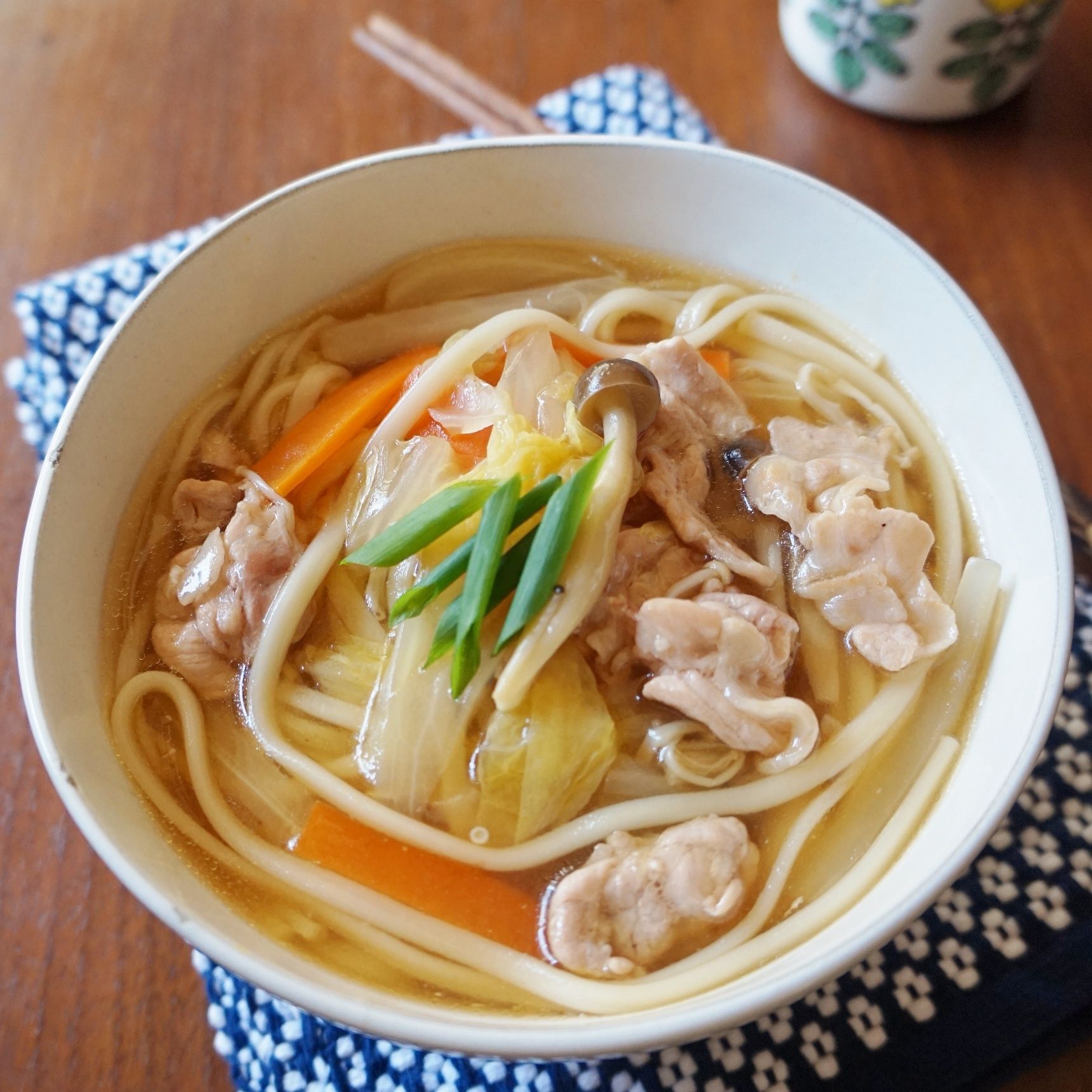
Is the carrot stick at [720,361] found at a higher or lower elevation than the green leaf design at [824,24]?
lower

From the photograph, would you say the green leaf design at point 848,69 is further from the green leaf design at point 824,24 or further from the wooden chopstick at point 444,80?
the wooden chopstick at point 444,80

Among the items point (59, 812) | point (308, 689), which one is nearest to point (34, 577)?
point (308, 689)

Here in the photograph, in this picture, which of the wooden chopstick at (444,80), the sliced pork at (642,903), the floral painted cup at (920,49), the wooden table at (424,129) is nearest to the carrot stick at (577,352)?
the wooden chopstick at (444,80)

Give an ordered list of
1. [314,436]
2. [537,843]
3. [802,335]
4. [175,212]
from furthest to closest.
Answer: [175,212] < [802,335] < [314,436] < [537,843]

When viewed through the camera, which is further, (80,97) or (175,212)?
(80,97)

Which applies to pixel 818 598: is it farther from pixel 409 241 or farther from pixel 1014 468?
pixel 409 241

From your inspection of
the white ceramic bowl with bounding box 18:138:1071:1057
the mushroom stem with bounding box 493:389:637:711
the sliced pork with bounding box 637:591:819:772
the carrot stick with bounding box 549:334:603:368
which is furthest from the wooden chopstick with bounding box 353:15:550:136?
the sliced pork with bounding box 637:591:819:772

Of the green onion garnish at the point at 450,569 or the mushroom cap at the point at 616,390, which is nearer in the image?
the green onion garnish at the point at 450,569

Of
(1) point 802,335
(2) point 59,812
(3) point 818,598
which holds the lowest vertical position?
(2) point 59,812
